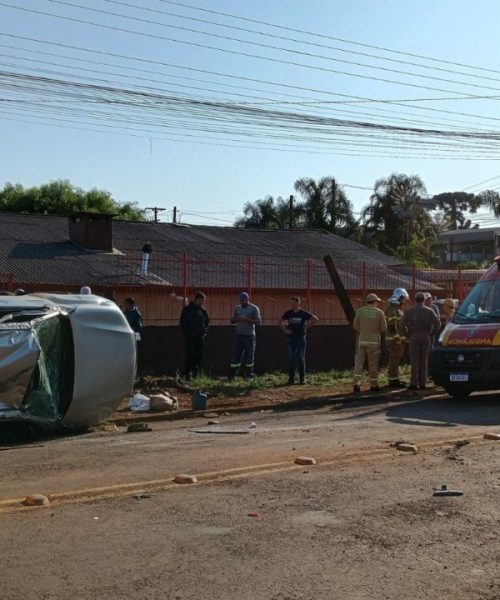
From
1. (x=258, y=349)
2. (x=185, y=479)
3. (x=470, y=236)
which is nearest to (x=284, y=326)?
(x=258, y=349)

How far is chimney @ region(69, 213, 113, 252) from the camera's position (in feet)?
91.6

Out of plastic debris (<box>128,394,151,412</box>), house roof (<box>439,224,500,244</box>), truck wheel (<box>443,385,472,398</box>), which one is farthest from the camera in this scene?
house roof (<box>439,224,500,244</box>)

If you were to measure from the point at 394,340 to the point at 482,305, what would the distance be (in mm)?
2058

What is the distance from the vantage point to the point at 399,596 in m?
5.11

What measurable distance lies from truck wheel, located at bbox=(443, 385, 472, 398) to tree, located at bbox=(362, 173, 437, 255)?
36190 millimetres

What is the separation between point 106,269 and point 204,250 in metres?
5.38

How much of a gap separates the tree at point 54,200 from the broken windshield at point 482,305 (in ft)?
112

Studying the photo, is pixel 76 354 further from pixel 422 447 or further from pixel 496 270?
pixel 496 270

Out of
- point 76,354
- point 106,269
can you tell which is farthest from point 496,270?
point 106,269

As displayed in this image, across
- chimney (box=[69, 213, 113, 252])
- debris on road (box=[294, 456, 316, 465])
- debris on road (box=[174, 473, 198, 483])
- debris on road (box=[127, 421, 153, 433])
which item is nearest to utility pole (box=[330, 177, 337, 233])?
chimney (box=[69, 213, 113, 252])

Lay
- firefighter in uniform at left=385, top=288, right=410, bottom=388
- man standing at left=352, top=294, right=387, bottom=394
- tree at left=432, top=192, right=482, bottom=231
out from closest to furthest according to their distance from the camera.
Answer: man standing at left=352, top=294, right=387, bottom=394 → firefighter in uniform at left=385, top=288, right=410, bottom=388 → tree at left=432, top=192, right=482, bottom=231

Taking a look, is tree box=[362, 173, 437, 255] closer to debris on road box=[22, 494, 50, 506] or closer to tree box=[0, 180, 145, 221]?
tree box=[0, 180, 145, 221]

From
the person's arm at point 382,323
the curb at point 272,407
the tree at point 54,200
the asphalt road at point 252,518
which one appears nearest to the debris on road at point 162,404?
the curb at point 272,407

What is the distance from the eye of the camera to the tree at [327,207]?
50812 millimetres
